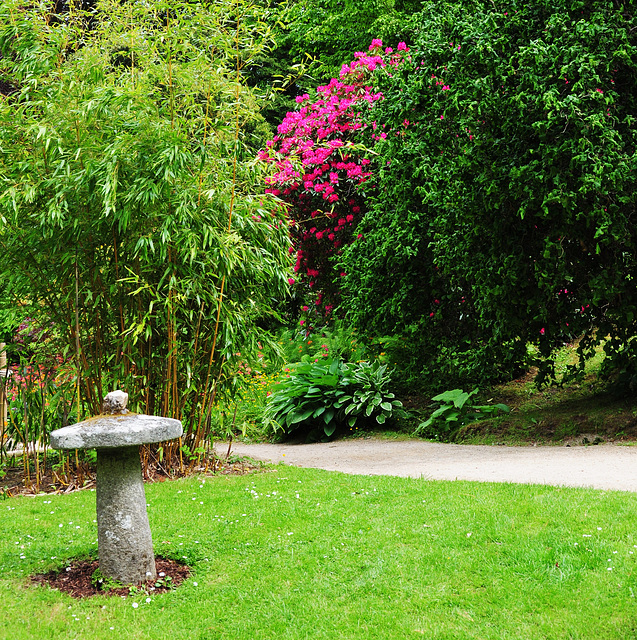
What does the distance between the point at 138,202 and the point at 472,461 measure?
346cm

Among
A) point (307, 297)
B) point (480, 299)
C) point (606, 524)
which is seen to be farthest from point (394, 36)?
point (606, 524)

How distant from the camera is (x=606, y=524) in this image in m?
3.35

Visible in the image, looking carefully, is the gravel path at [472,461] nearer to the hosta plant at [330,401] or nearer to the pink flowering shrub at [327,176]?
the hosta plant at [330,401]

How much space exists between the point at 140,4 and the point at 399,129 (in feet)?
10.1

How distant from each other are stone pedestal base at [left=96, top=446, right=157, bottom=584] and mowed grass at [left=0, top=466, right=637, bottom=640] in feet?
0.53

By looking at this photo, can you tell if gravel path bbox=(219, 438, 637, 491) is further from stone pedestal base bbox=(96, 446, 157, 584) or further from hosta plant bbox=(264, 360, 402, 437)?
stone pedestal base bbox=(96, 446, 157, 584)

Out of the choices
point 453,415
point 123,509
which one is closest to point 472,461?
point 453,415

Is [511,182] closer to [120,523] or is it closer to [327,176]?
[327,176]

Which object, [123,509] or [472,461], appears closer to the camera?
[123,509]

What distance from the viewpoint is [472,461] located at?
18.3 ft

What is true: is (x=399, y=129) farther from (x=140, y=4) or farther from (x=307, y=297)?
(x=307, y=297)

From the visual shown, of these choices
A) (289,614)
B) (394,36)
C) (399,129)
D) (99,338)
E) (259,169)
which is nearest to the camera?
A: (289,614)

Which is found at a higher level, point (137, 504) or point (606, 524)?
point (137, 504)

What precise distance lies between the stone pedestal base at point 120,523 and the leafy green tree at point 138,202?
1.60 m
